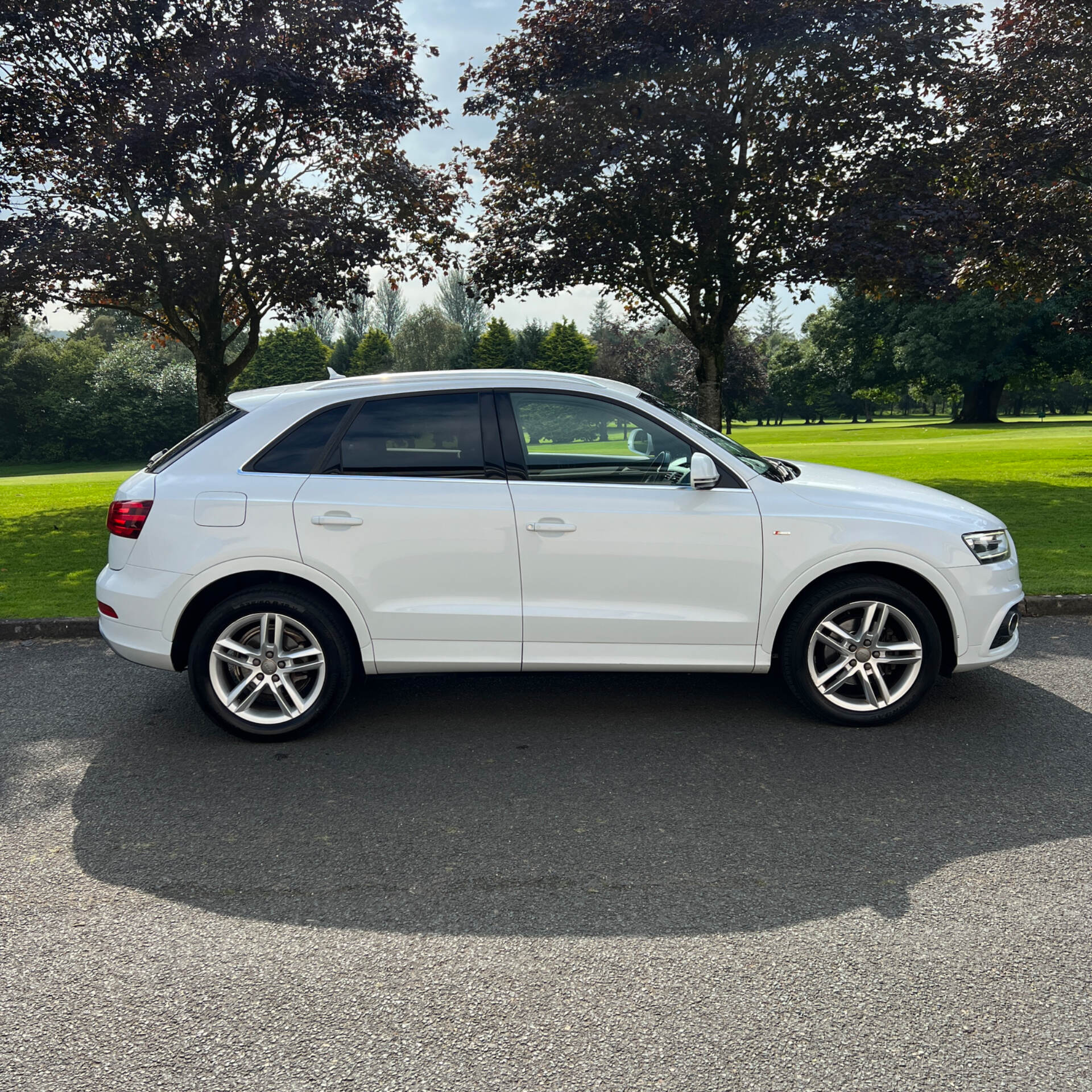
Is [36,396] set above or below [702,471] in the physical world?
above

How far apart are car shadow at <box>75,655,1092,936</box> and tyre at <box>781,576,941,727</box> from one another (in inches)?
6.3

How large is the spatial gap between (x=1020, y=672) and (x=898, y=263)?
10.2 metres

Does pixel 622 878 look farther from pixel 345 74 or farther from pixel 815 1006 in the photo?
pixel 345 74

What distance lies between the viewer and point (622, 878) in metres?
3.43

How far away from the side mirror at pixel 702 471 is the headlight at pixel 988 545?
4.51 feet

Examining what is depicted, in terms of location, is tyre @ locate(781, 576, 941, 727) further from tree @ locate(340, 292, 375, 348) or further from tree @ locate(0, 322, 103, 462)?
tree @ locate(340, 292, 375, 348)

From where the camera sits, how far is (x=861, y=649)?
4.96 m

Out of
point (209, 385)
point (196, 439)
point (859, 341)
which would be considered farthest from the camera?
point (859, 341)

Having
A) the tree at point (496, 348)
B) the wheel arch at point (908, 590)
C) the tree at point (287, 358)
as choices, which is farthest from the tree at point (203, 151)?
the tree at point (287, 358)

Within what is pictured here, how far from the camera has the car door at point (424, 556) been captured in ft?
15.8

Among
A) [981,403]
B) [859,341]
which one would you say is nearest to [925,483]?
[859,341]

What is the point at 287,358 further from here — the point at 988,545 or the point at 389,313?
the point at 988,545

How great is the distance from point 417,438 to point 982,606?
3062 mm

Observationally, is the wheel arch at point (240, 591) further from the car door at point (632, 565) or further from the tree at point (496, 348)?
the tree at point (496, 348)
